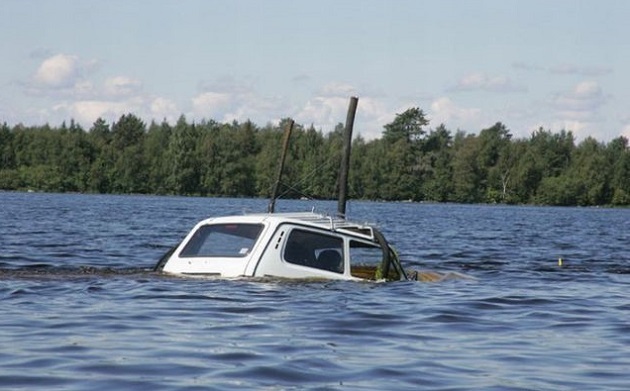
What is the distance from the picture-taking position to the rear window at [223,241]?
2002 cm

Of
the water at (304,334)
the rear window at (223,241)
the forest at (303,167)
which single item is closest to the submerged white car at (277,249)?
the rear window at (223,241)

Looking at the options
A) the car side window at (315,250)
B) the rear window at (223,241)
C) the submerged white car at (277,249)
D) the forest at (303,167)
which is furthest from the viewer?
the forest at (303,167)

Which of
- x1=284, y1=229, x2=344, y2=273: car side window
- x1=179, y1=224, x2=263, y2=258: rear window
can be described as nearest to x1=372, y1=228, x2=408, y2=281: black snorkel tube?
x1=284, y1=229, x2=344, y2=273: car side window

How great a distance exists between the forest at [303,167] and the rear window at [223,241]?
155396 mm

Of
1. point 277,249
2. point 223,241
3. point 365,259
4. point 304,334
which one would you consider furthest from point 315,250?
point 304,334

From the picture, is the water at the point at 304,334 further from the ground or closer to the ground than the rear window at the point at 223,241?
closer to the ground

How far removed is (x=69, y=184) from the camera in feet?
607

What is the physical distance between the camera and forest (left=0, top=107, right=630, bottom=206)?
181 metres

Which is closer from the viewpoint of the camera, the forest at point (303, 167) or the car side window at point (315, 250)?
the car side window at point (315, 250)

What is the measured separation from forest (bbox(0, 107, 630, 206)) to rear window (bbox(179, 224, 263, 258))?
15540 cm

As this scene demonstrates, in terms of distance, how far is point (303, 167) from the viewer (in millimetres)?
182750

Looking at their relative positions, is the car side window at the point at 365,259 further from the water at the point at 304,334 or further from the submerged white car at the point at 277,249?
the water at the point at 304,334

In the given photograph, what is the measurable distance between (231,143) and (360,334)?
6759 inches

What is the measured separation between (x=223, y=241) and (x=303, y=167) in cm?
16255
